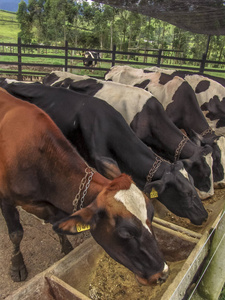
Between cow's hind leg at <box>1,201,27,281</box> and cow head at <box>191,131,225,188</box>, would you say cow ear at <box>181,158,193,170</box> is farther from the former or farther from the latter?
cow's hind leg at <box>1,201,27,281</box>

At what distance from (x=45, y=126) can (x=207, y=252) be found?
1848mm

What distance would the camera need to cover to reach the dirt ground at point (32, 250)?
3.03 metres

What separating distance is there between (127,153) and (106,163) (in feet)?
2.91

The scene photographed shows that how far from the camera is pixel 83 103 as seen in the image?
3.92 metres

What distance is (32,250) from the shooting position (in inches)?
136

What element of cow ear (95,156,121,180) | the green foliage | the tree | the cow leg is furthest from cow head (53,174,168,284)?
the tree

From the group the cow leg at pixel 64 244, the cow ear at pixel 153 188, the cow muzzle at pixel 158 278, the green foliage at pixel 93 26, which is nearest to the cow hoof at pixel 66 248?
the cow leg at pixel 64 244

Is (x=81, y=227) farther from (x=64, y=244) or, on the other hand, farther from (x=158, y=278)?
(x=64, y=244)

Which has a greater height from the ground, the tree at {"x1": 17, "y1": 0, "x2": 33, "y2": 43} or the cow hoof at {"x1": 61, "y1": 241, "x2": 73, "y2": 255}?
the tree at {"x1": 17, "y1": 0, "x2": 33, "y2": 43}

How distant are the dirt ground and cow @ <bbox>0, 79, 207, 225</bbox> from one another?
103 centimetres

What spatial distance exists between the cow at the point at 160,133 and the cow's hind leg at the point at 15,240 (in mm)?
2110

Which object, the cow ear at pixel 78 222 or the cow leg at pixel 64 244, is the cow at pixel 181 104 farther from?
the cow ear at pixel 78 222

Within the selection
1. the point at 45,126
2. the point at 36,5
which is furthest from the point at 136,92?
the point at 36,5

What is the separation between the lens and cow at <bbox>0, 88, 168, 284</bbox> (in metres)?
2.12
